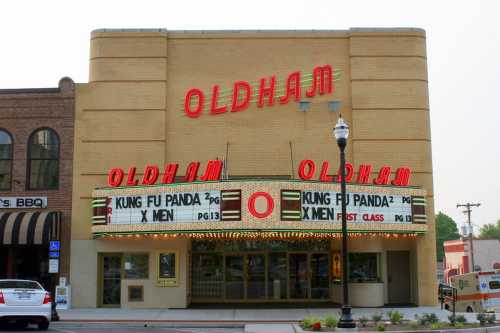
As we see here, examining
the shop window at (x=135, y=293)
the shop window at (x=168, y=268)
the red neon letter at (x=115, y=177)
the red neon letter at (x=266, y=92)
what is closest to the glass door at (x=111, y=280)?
the shop window at (x=135, y=293)

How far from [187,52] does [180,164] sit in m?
4.82

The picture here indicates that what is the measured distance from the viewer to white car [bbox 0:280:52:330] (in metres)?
18.7

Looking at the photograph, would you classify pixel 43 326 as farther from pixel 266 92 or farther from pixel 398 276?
pixel 398 276

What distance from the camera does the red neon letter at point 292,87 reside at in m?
28.0

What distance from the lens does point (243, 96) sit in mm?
28062

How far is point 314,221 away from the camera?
77.7ft

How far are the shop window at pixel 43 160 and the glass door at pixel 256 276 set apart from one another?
8736 mm

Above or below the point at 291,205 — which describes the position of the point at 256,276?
below

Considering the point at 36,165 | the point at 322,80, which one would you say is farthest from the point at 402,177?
the point at 36,165

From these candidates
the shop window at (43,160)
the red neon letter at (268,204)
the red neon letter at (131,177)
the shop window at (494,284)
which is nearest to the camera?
the red neon letter at (268,204)

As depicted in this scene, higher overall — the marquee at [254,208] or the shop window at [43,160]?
the shop window at [43,160]

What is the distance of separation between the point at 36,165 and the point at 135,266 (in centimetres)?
595

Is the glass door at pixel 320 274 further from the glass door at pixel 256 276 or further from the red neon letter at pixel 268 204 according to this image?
the red neon letter at pixel 268 204

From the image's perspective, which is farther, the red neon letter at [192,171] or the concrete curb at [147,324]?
the red neon letter at [192,171]
